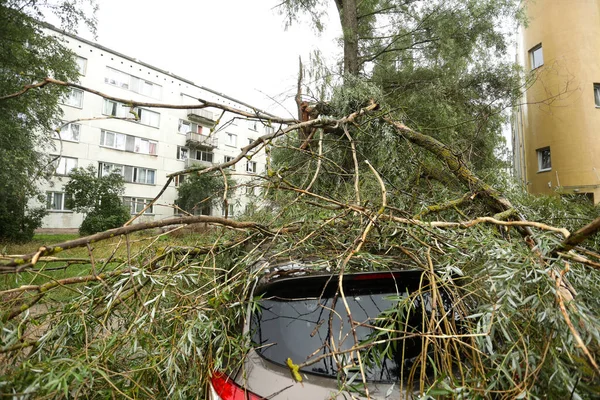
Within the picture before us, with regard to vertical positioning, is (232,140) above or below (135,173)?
above

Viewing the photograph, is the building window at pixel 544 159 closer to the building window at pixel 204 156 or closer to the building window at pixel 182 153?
the building window at pixel 204 156

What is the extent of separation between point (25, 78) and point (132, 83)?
68.7ft

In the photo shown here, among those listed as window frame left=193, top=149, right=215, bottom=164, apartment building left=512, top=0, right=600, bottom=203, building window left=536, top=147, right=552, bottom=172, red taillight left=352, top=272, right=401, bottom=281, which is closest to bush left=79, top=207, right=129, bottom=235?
window frame left=193, top=149, right=215, bottom=164

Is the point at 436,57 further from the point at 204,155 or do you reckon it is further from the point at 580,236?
the point at 204,155

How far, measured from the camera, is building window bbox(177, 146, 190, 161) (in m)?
31.9

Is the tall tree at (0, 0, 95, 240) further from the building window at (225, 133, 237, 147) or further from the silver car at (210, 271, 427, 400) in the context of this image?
the building window at (225, 133, 237, 147)

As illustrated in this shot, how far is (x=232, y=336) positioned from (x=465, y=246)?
160 centimetres

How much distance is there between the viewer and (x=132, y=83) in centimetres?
2914

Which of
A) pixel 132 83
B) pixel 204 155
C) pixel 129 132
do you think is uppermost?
pixel 132 83

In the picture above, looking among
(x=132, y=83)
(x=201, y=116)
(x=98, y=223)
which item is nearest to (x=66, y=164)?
(x=98, y=223)

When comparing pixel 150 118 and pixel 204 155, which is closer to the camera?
pixel 150 118

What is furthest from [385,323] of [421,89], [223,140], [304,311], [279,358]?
[223,140]

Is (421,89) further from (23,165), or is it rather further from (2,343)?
(23,165)

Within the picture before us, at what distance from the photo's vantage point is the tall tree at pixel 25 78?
392 inches
